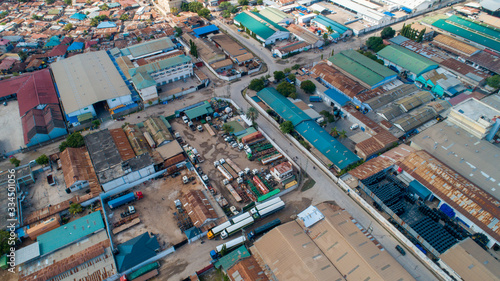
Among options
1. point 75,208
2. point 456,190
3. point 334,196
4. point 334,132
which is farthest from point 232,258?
point 456,190

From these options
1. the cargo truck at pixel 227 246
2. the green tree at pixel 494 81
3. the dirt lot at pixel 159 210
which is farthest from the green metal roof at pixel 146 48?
the green tree at pixel 494 81

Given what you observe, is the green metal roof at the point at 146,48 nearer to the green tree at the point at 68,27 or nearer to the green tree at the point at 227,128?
the green tree at the point at 68,27

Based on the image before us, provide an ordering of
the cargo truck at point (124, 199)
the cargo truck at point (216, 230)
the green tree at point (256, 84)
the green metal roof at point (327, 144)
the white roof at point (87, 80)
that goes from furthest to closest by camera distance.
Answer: the green tree at point (256, 84) → the white roof at point (87, 80) → the green metal roof at point (327, 144) → the cargo truck at point (124, 199) → the cargo truck at point (216, 230)

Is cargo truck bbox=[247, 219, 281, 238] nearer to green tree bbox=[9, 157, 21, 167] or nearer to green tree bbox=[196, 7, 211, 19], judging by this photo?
green tree bbox=[9, 157, 21, 167]

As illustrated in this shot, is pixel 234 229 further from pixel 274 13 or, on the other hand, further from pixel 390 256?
pixel 274 13

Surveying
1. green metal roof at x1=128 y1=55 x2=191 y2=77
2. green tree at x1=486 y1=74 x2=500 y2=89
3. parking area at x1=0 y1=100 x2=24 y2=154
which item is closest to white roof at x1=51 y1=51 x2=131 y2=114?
green metal roof at x1=128 y1=55 x2=191 y2=77

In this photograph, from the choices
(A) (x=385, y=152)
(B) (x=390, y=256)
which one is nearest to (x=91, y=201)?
(B) (x=390, y=256)

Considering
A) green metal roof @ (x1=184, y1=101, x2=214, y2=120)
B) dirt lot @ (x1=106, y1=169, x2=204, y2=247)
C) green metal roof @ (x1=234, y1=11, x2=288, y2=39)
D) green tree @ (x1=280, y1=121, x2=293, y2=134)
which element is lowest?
dirt lot @ (x1=106, y1=169, x2=204, y2=247)
